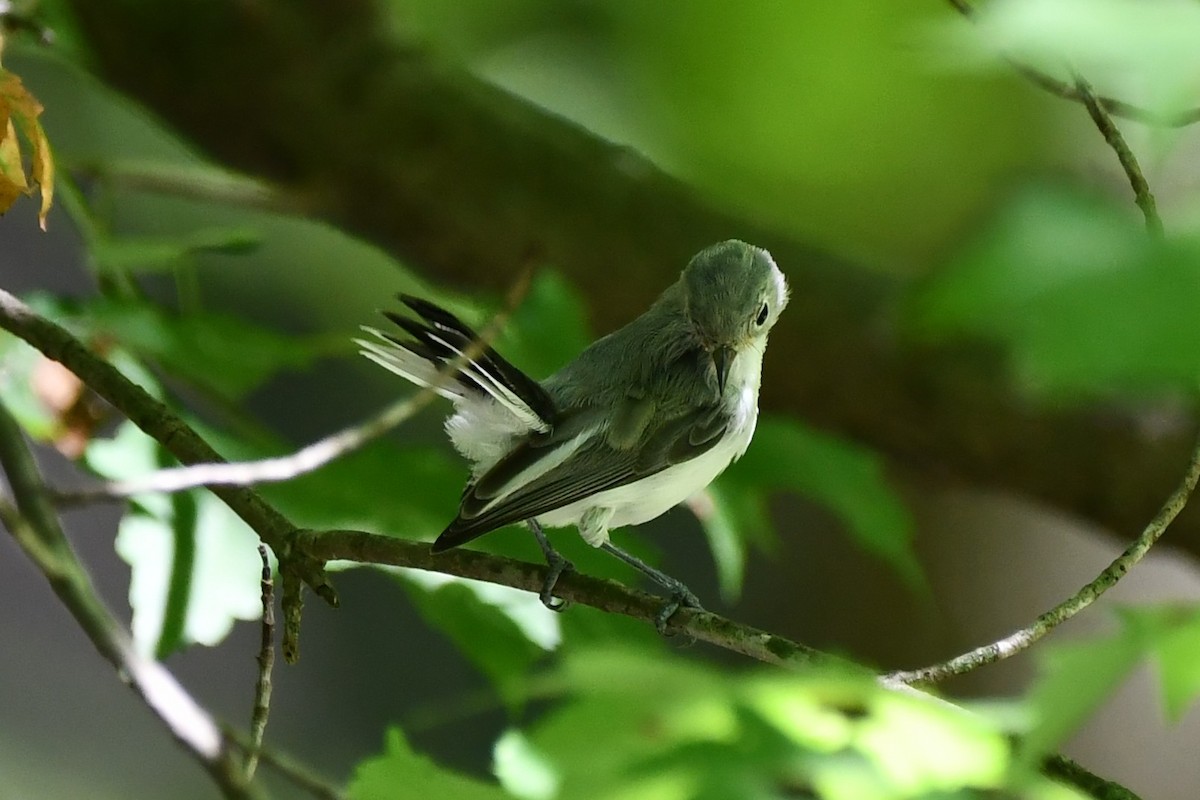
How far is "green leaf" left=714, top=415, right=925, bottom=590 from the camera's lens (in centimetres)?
119

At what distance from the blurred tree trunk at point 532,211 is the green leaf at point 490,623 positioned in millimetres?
484

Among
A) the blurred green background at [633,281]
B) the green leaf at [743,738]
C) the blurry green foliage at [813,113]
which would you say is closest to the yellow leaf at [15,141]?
the blurred green background at [633,281]

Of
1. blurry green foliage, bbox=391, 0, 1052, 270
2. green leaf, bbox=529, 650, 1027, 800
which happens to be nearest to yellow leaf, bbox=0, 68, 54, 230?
green leaf, bbox=529, 650, 1027, 800

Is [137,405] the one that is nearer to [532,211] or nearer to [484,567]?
[484,567]

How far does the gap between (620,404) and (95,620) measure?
0.55 metres

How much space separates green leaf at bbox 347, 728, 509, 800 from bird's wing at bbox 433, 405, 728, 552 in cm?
21

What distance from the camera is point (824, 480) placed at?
3.95ft

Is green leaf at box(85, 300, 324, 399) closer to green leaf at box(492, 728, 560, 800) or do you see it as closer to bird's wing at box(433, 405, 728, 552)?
bird's wing at box(433, 405, 728, 552)

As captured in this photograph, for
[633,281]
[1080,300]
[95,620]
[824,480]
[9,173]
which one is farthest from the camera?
[633,281]

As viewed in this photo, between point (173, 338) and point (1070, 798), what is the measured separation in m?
0.77

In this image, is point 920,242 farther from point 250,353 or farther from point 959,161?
point 250,353

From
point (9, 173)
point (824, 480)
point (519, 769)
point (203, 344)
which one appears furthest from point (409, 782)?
point (824, 480)

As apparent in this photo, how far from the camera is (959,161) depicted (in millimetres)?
2396

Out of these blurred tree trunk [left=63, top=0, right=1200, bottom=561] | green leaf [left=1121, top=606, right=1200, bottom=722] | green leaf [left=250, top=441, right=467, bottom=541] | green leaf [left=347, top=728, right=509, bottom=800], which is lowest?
green leaf [left=347, top=728, right=509, bottom=800]
